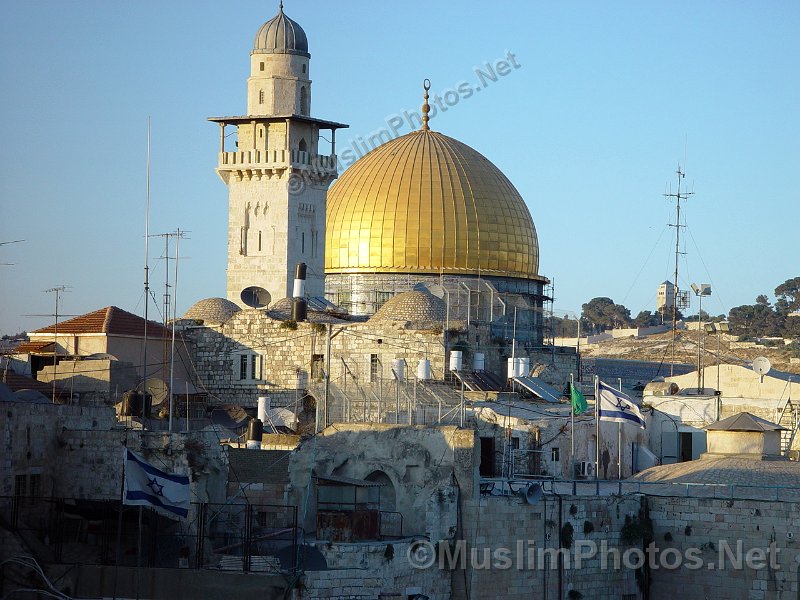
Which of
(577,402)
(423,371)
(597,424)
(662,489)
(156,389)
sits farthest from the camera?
(423,371)

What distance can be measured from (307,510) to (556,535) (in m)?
4.12

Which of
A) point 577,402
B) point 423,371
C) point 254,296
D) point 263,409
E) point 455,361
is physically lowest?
point 263,409

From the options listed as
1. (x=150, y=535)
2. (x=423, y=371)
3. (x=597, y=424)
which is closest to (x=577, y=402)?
(x=597, y=424)

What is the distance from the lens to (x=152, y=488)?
85.7 feet

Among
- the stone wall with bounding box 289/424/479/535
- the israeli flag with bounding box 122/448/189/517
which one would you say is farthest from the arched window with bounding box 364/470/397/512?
the israeli flag with bounding box 122/448/189/517

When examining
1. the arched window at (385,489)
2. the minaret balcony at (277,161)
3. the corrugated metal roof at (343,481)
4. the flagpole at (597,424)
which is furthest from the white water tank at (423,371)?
the corrugated metal roof at (343,481)

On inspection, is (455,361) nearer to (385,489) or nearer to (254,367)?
(254,367)

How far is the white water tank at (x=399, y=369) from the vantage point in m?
40.3

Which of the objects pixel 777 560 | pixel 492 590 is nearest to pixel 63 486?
pixel 492 590

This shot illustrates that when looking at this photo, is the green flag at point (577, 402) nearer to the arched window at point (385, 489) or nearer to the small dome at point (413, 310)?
the arched window at point (385, 489)

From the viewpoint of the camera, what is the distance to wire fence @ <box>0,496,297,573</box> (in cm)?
2536

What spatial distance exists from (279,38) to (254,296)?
305 inches

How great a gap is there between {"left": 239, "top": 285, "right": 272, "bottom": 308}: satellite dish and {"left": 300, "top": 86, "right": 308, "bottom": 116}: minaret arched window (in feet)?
17.9

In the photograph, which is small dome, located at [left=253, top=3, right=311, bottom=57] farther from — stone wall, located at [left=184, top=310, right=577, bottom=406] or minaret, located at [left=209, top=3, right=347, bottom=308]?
stone wall, located at [left=184, top=310, right=577, bottom=406]
